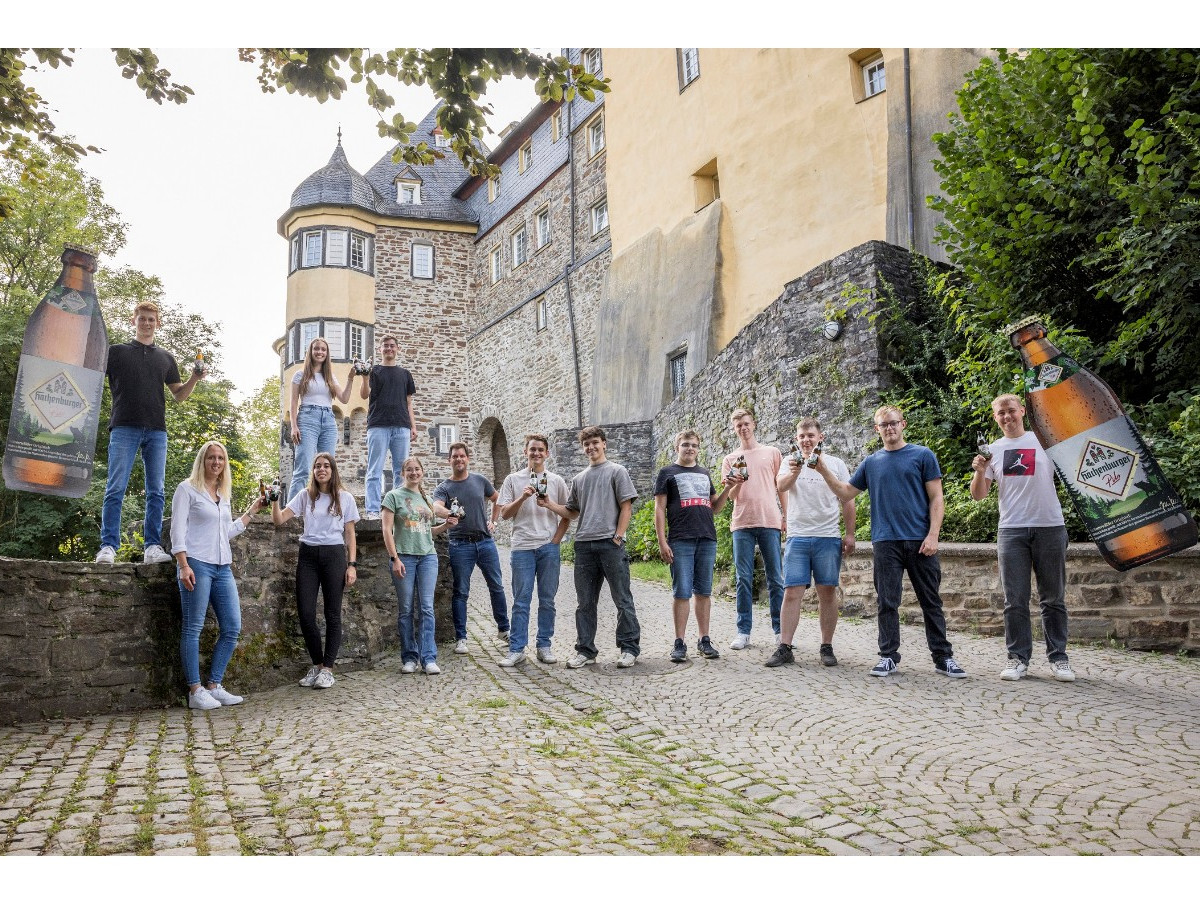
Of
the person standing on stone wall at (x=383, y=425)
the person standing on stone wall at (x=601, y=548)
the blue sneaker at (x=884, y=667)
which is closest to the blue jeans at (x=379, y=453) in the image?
the person standing on stone wall at (x=383, y=425)

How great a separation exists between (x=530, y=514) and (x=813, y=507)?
1.72 meters

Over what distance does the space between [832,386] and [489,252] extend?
12705 millimetres

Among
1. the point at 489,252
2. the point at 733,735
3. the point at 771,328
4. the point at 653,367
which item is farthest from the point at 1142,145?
the point at 489,252

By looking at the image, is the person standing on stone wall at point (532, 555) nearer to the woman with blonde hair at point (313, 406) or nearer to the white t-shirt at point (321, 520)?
the white t-shirt at point (321, 520)

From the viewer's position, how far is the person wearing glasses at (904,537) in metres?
4.71

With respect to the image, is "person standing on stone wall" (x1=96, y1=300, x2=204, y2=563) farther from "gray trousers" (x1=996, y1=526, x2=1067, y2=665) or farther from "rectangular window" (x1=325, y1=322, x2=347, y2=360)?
"gray trousers" (x1=996, y1=526, x2=1067, y2=665)

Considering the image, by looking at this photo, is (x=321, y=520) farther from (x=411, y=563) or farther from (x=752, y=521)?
(x=752, y=521)

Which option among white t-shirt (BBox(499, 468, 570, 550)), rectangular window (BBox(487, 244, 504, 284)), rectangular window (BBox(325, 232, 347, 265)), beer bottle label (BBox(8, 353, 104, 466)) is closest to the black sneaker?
white t-shirt (BBox(499, 468, 570, 550))

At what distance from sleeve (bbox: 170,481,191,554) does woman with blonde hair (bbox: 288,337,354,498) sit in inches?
55.3

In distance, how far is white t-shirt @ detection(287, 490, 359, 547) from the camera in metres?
5.03

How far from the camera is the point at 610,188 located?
53.8 feet

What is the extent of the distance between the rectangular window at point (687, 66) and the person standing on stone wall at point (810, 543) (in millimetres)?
9589

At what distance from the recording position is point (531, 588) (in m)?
5.51

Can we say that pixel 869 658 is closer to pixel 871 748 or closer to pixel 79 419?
pixel 871 748
